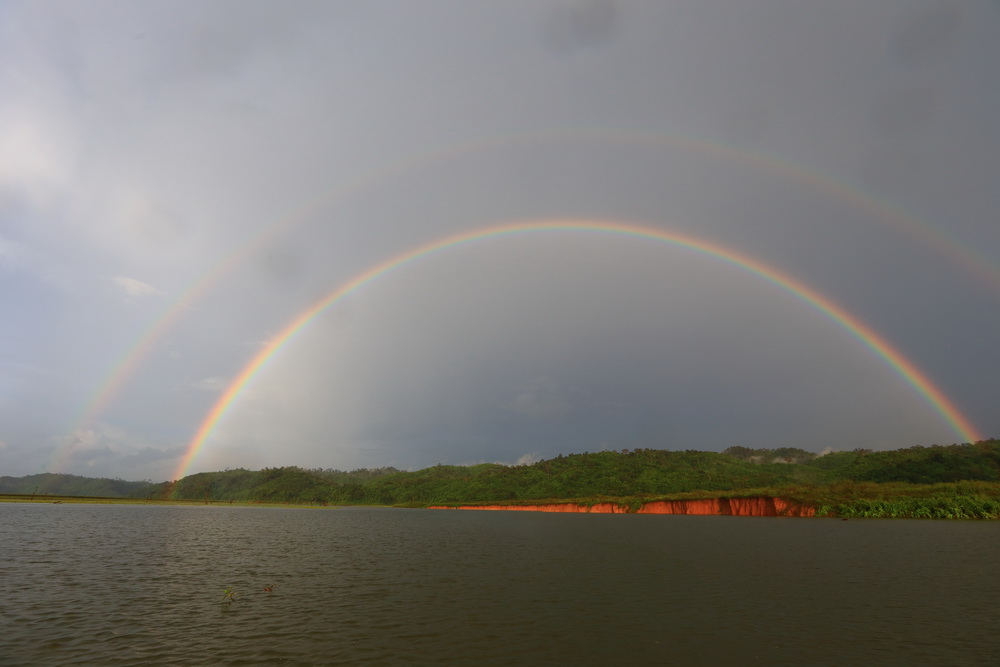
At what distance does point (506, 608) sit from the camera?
21.8 metres

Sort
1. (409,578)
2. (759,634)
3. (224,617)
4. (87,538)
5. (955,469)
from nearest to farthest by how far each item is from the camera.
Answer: (759,634) < (224,617) < (409,578) < (87,538) < (955,469)

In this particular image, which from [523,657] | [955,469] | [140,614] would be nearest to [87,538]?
[140,614]

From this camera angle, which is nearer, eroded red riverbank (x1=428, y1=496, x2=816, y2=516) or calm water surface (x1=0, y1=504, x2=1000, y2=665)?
calm water surface (x1=0, y1=504, x2=1000, y2=665)

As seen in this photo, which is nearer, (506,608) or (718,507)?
(506,608)

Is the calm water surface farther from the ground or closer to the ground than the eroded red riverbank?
closer to the ground

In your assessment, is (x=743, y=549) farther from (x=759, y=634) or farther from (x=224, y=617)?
(x=224, y=617)

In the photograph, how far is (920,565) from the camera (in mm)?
32719

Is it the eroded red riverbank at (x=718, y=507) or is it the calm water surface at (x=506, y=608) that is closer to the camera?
the calm water surface at (x=506, y=608)

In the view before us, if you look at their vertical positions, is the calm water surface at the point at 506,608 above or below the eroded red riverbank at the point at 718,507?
below

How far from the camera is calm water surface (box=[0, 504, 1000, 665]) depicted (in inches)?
617

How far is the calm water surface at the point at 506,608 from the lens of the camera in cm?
1568

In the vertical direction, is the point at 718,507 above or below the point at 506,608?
above

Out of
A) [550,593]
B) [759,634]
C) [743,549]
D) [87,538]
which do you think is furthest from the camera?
[87,538]

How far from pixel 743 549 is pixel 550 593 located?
27762 millimetres
